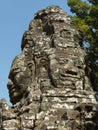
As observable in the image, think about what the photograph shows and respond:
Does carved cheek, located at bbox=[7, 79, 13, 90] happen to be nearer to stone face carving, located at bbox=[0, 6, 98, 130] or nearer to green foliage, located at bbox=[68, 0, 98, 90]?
stone face carving, located at bbox=[0, 6, 98, 130]

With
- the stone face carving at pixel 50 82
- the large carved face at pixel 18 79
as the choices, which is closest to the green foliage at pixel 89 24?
the stone face carving at pixel 50 82

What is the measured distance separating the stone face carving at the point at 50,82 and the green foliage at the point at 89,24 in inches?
31.9

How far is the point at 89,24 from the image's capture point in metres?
23.6

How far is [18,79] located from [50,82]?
75.9 inches

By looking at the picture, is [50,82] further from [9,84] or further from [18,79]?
[9,84]

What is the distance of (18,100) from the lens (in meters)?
21.4

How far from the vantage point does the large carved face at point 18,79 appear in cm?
2104

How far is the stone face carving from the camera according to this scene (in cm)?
1764

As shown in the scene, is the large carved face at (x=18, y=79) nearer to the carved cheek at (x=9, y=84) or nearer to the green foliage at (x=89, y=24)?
the carved cheek at (x=9, y=84)

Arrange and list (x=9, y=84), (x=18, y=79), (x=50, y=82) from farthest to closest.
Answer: (x=9, y=84)
(x=18, y=79)
(x=50, y=82)

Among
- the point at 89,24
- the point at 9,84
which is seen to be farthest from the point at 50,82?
the point at 89,24

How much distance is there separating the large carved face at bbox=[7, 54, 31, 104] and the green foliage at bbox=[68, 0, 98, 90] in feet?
11.4

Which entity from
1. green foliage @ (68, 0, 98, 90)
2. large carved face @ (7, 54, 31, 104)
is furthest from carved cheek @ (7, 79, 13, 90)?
green foliage @ (68, 0, 98, 90)

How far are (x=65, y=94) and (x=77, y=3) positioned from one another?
7.89 meters
